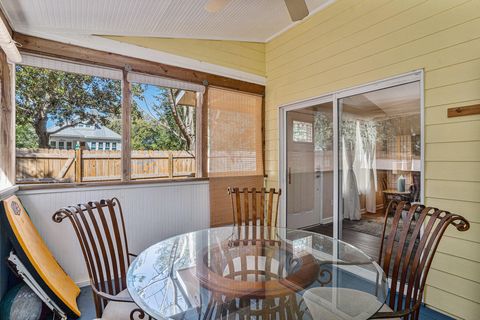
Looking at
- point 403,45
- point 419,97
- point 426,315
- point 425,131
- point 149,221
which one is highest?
point 403,45

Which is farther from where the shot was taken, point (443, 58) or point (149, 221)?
point (149, 221)

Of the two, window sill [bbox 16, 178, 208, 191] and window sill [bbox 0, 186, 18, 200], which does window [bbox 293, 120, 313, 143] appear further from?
window sill [bbox 0, 186, 18, 200]

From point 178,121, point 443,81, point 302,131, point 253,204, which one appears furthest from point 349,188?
point 178,121

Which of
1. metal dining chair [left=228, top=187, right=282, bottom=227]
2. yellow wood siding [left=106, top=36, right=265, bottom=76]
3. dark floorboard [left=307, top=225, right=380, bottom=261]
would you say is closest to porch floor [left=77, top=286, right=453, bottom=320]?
dark floorboard [left=307, top=225, right=380, bottom=261]

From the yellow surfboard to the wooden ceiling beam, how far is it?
5.05 ft

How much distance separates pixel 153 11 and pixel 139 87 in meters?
0.93

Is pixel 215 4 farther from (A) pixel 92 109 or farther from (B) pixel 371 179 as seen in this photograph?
(B) pixel 371 179

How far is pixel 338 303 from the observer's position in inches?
61.7

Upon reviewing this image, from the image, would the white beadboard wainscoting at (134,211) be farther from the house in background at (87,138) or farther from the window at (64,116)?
the house in background at (87,138)

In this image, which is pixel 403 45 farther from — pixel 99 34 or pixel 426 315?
pixel 99 34

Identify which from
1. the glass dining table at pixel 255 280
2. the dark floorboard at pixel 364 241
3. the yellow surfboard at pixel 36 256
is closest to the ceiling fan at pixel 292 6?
the glass dining table at pixel 255 280

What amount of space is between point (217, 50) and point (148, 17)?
1208 mm

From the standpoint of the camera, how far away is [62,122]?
2.89 meters

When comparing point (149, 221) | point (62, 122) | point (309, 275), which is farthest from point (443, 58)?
point (62, 122)
